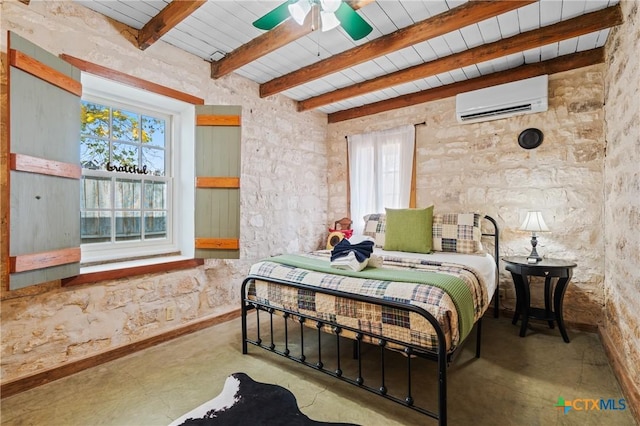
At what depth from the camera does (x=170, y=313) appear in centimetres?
279

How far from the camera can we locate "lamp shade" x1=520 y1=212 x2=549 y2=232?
2797mm

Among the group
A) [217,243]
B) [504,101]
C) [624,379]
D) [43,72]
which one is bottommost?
[624,379]

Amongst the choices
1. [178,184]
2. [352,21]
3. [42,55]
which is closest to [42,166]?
[42,55]

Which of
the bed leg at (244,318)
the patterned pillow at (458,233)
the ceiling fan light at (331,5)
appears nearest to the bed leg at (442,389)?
the bed leg at (244,318)

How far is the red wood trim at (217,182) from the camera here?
117 inches

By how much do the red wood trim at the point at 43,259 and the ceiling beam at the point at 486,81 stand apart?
11.5 ft

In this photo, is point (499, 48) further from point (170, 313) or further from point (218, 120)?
point (170, 313)

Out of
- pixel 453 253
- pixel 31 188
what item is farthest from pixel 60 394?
pixel 453 253

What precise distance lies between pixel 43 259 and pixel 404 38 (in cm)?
300

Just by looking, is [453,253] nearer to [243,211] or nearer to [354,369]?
[354,369]

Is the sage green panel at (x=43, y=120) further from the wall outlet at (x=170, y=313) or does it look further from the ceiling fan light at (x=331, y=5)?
the ceiling fan light at (x=331, y=5)

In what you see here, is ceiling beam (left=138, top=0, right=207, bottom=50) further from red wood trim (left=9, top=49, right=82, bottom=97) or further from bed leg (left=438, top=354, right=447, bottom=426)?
bed leg (left=438, top=354, right=447, bottom=426)

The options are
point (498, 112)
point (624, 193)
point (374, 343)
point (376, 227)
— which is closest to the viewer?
point (374, 343)

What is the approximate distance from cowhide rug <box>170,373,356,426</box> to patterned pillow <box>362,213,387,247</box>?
1897 mm
